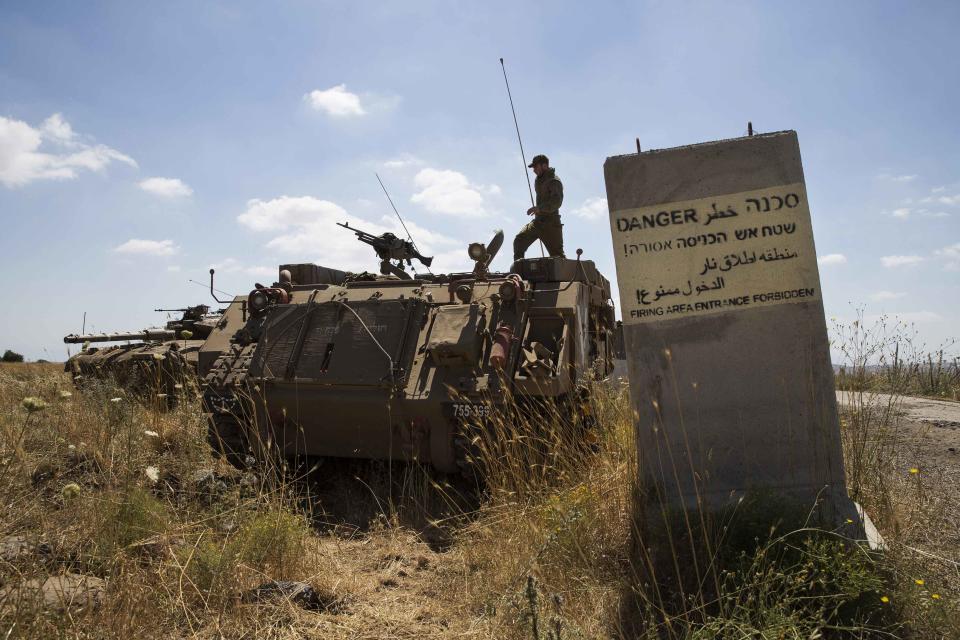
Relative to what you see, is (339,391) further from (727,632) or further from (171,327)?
(171,327)

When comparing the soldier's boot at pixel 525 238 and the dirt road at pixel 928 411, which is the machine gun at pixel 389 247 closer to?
the soldier's boot at pixel 525 238

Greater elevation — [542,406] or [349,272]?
[349,272]

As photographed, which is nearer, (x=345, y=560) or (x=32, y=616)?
(x=32, y=616)

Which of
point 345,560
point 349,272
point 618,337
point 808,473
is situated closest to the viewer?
point 808,473

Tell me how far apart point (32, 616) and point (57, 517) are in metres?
1.42

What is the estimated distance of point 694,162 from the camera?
393cm

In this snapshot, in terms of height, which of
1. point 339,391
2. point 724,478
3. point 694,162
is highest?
point 694,162

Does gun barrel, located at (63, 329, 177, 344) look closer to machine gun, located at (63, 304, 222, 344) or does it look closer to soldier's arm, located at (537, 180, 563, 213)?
machine gun, located at (63, 304, 222, 344)

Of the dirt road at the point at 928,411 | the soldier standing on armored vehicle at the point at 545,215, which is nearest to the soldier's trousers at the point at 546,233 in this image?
the soldier standing on armored vehicle at the point at 545,215

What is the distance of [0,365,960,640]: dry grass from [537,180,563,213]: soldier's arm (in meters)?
3.22

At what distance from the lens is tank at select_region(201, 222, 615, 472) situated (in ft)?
18.6

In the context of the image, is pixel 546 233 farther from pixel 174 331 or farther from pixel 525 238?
pixel 174 331

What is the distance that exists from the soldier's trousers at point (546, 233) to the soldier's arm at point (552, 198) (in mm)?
84

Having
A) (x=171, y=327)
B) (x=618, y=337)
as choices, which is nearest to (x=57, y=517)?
(x=618, y=337)
